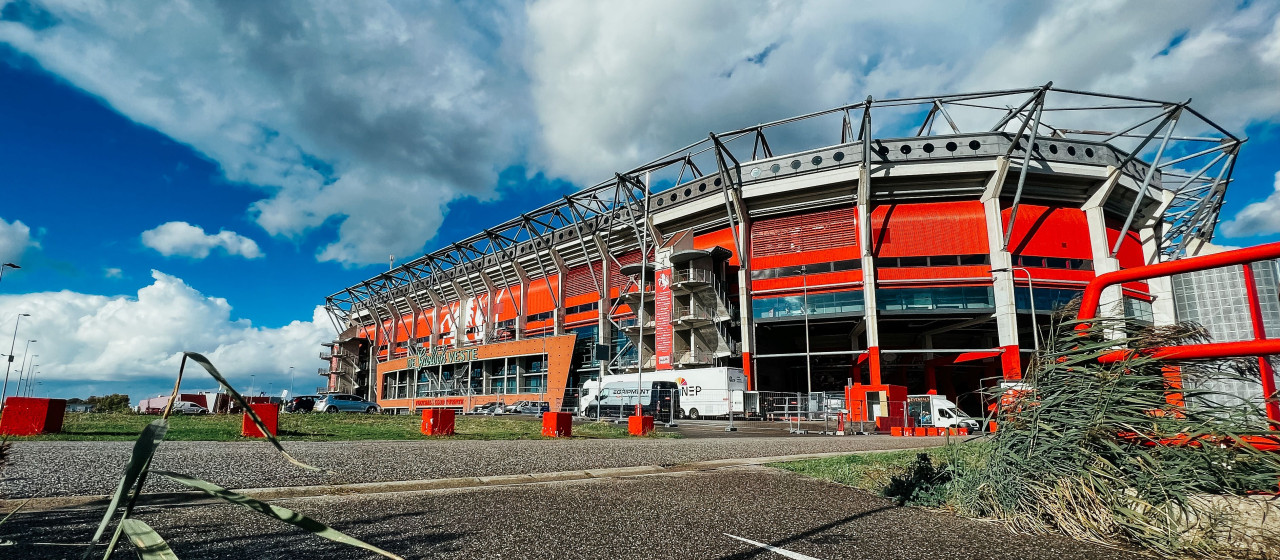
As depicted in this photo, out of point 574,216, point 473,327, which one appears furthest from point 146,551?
point 473,327

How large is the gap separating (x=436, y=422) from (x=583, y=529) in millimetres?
13391

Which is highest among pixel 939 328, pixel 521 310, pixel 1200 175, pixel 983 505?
pixel 1200 175

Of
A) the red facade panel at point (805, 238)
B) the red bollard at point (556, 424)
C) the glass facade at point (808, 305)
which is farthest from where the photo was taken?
the red facade panel at point (805, 238)

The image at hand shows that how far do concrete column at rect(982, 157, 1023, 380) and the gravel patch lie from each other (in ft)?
98.3

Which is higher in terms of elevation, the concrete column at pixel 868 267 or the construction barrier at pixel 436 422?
the concrete column at pixel 868 267

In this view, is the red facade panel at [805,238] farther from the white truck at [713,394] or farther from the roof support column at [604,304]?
the roof support column at [604,304]

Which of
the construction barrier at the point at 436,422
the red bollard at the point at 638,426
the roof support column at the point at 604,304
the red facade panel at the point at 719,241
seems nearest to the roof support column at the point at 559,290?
the roof support column at the point at 604,304

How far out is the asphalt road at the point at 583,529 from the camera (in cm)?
455

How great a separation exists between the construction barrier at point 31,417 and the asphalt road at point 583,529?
1109 centimetres

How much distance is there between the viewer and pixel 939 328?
153 ft

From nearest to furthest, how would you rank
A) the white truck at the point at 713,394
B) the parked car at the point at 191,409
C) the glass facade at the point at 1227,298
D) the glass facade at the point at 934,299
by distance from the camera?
the glass facade at the point at 1227,298, the parked car at the point at 191,409, the white truck at the point at 713,394, the glass facade at the point at 934,299

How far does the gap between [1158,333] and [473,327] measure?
71.2 meters

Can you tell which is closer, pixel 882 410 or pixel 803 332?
pixel 882 410

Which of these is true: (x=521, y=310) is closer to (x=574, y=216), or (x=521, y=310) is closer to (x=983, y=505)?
(x=574, y=216)
